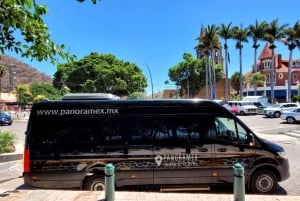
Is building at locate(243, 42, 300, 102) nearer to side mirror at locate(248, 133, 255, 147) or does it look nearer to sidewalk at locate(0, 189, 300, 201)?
side mirror at locate(248, 133, 255, 147)

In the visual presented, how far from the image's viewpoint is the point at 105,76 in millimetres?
71938

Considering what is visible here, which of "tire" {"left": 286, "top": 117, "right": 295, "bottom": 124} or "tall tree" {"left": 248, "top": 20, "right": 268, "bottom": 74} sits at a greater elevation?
"tall tree" {"left": 248, "top": 20, "right": 268, "bottom": 74}

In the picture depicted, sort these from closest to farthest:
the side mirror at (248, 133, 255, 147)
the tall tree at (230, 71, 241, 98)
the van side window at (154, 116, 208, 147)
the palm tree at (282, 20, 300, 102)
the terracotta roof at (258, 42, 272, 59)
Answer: the van side window at (154, 116, 208, 147) < the side mirror at (248, 133, 255, 147) < the palm tree at (282, 20, 300, 102) < the terracotta roof at (258, 42, 272, 59) < the tall tree at (230, 71, 241, 98)

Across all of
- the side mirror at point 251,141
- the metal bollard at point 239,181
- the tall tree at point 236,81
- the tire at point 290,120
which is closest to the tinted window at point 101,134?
the side mirror at point 251,141

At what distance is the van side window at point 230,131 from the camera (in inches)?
357

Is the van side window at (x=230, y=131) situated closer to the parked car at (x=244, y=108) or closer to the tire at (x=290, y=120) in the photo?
the tire at (x=290, y=120)

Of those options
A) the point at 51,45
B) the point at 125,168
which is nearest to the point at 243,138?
the point at 125,168

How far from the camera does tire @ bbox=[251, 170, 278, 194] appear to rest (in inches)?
365

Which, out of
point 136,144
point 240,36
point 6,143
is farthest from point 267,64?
point 136,144

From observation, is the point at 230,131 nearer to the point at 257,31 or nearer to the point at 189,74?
the point at 257,31

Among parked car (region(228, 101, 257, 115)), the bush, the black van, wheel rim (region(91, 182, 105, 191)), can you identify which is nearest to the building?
parked car (region(228, 101, 257, 115))

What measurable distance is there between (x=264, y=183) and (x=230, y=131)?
1343 millimetres

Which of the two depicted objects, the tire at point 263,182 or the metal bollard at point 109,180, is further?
the tire at point 263,182

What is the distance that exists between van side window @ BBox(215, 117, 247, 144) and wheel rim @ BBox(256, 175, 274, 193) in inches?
34.5
